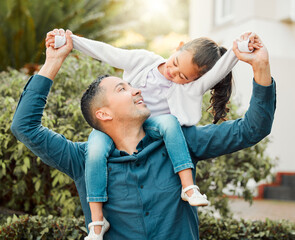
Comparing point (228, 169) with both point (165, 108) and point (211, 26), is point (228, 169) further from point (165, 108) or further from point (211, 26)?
point (211, 26)

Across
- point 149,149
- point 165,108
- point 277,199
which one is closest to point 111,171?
point 149,149

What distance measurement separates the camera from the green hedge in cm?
337

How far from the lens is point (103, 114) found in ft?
7.64

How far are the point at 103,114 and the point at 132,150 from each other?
267mm

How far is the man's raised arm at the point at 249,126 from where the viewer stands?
202cm

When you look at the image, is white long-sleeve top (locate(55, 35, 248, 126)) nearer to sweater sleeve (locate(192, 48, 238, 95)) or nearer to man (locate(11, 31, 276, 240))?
sweater sleeve (locate(192, 48, 238, 95))

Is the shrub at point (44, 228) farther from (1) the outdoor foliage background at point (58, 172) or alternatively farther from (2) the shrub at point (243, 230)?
(2) the shrub at point (243, 230)

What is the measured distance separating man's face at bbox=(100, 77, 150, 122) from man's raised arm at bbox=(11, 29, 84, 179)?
0.32 m

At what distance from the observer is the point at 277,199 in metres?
9.46

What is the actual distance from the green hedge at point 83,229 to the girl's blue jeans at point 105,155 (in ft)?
4.49

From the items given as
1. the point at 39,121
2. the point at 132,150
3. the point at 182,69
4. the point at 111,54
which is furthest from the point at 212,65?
the point at 39,121

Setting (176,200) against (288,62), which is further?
(288,62)

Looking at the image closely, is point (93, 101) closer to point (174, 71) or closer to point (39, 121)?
Answer: point (39, 121)

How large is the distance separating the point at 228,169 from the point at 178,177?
2.31m
